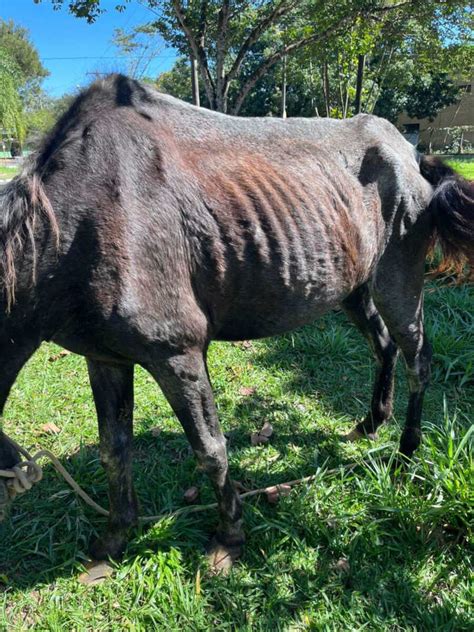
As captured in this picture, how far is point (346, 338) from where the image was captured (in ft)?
15.1

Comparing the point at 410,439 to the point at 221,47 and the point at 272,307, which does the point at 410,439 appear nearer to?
the point at 272,307

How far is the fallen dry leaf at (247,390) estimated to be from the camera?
3.91m

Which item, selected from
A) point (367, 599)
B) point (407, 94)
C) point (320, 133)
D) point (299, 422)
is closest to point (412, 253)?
point (320, 133)

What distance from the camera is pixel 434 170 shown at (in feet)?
9.25

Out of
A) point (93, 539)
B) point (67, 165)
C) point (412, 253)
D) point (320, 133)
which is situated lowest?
point (93, 539)

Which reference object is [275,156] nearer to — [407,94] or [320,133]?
[320,133]

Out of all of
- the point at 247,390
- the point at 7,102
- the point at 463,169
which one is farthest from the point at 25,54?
the point at 247,390

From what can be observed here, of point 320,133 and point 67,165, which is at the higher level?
point 320,133

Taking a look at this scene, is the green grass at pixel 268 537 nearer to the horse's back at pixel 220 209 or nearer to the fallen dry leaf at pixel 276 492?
the fallen dry leaf at pixel 276 492

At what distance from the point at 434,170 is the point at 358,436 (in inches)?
68.5

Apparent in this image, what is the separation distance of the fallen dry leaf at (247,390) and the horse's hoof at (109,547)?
1.70 metres

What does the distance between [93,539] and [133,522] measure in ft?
0.85

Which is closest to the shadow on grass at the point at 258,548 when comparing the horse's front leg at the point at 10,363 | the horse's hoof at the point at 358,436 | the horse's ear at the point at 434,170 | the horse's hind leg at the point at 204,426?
the horse's hind leg at the point at 204,426

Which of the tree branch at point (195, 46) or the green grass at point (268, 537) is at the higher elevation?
the tree branch at point (195, 46)
